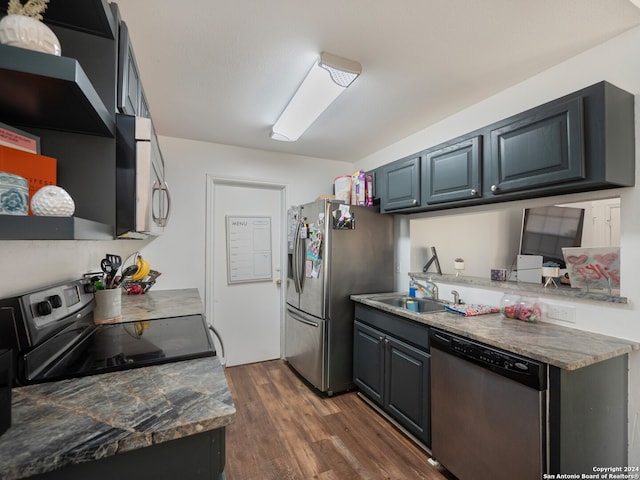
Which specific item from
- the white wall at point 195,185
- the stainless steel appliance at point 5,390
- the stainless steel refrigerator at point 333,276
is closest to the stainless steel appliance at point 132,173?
the stainless steel appliance at point 5,390

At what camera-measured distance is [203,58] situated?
1.73 m

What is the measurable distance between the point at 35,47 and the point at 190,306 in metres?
1.72

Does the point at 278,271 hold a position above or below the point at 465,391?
above

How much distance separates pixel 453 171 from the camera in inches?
81.8

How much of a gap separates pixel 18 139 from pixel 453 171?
2194 mm

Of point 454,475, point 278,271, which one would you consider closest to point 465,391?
point 454,475

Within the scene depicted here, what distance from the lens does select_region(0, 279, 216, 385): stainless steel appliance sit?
918 millimetres

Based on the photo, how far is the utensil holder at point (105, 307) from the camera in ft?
5.12

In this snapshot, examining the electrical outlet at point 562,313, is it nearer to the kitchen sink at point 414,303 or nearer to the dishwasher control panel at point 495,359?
the dishwasher control panel at point 495,359

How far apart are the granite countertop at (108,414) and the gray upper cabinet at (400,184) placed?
77.9 inches

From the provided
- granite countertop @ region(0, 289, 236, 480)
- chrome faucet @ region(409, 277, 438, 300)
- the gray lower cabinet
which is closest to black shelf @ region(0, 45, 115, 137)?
granite countertop @ region(0, 289, 236, 480)

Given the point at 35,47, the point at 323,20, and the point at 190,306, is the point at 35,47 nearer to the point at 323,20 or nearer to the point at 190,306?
the point at 323,20

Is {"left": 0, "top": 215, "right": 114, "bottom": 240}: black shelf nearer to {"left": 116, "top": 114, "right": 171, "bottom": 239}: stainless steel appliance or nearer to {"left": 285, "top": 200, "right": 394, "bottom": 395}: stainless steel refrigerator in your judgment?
{"left": 116, "top": 114, "right": 171, "bottom": 239}: stainless steel appliance

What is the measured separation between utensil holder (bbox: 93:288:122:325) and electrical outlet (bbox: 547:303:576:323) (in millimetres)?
2533
